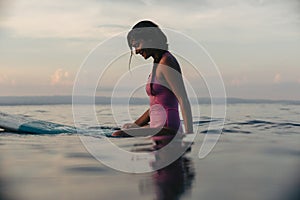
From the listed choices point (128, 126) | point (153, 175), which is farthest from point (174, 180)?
point (128, 126)

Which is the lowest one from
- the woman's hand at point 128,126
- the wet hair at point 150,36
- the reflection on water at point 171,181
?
the reflection on water at point 171,181

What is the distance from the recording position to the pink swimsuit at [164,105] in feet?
12.3

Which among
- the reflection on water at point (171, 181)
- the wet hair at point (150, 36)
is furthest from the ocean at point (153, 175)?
the wet hair at point (150, 36)

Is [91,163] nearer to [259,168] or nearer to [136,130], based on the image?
[136,130]

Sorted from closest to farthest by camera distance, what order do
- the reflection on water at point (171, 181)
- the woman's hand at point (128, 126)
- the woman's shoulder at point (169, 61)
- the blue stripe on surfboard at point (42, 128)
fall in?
the reflection on water at point (171, 181) < the woman's shoulder at point (169, 61) < the woman's hand at point (128, 126) < the blue stripe on surfboard at point (42, 128)

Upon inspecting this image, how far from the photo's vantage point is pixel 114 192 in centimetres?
257

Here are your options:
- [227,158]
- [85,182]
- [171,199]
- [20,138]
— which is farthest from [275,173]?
[20,138]

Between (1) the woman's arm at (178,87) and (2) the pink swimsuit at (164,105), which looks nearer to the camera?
(1) the woman's arm at (178,87)

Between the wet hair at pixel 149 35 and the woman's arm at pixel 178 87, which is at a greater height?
the wet hair at pixel 149 35

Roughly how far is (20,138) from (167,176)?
2847mm

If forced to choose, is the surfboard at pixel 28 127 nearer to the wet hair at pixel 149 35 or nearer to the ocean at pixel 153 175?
the ocean at pixel 153 175

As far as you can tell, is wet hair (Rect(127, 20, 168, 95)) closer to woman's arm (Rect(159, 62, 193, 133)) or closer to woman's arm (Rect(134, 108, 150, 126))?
woman's arm (Rect(159, 62, 193, 133))

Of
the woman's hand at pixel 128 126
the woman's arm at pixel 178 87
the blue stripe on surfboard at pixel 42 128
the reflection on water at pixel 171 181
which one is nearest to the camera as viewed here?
the reflection on water at pixel 171 181

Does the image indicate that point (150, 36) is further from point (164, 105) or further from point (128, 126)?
point (128, 126)
